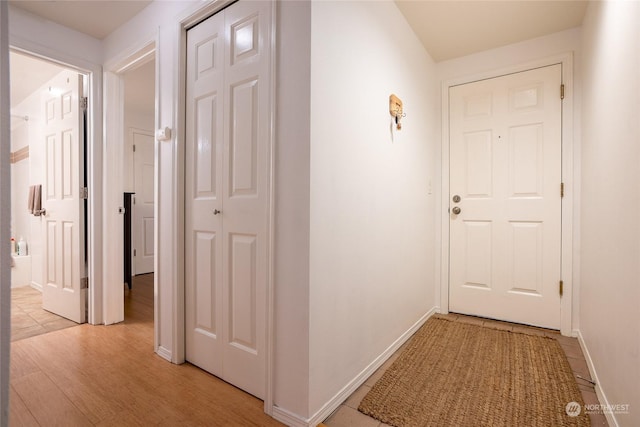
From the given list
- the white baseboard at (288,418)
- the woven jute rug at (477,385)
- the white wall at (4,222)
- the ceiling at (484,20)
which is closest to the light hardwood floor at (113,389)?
the white baseboard at (288,418)

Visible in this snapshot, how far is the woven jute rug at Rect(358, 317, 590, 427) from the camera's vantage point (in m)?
1.47

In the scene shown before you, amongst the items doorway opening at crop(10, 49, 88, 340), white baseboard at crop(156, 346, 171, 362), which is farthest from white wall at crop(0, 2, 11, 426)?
doorway opening at crop(10, 49, 88, 340)

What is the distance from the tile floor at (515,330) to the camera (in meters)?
1.45

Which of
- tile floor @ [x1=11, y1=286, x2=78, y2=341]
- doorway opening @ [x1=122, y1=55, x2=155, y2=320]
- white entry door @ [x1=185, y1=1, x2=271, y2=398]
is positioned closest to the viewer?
white entry door @ [x1=185, y1=1, x2=271, y2=398]

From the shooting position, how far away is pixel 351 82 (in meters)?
1.67

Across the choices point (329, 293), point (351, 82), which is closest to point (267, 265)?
point (329, 293)

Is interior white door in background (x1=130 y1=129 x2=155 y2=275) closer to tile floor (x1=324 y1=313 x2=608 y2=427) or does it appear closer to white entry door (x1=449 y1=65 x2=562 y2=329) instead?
tile floor (x1=324 y1=313 x2=608 y2=427)

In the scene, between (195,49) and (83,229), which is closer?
(195,49)

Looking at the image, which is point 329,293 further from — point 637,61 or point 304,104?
point 637,61

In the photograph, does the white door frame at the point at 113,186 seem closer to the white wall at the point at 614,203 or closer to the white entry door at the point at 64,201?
the white entry door at the point at 64,201

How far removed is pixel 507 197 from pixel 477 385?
5.45ft

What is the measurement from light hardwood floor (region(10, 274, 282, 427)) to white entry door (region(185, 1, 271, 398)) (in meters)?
0.13

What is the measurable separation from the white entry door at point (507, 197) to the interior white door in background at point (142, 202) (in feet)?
13.7

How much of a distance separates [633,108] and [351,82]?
1.18m
